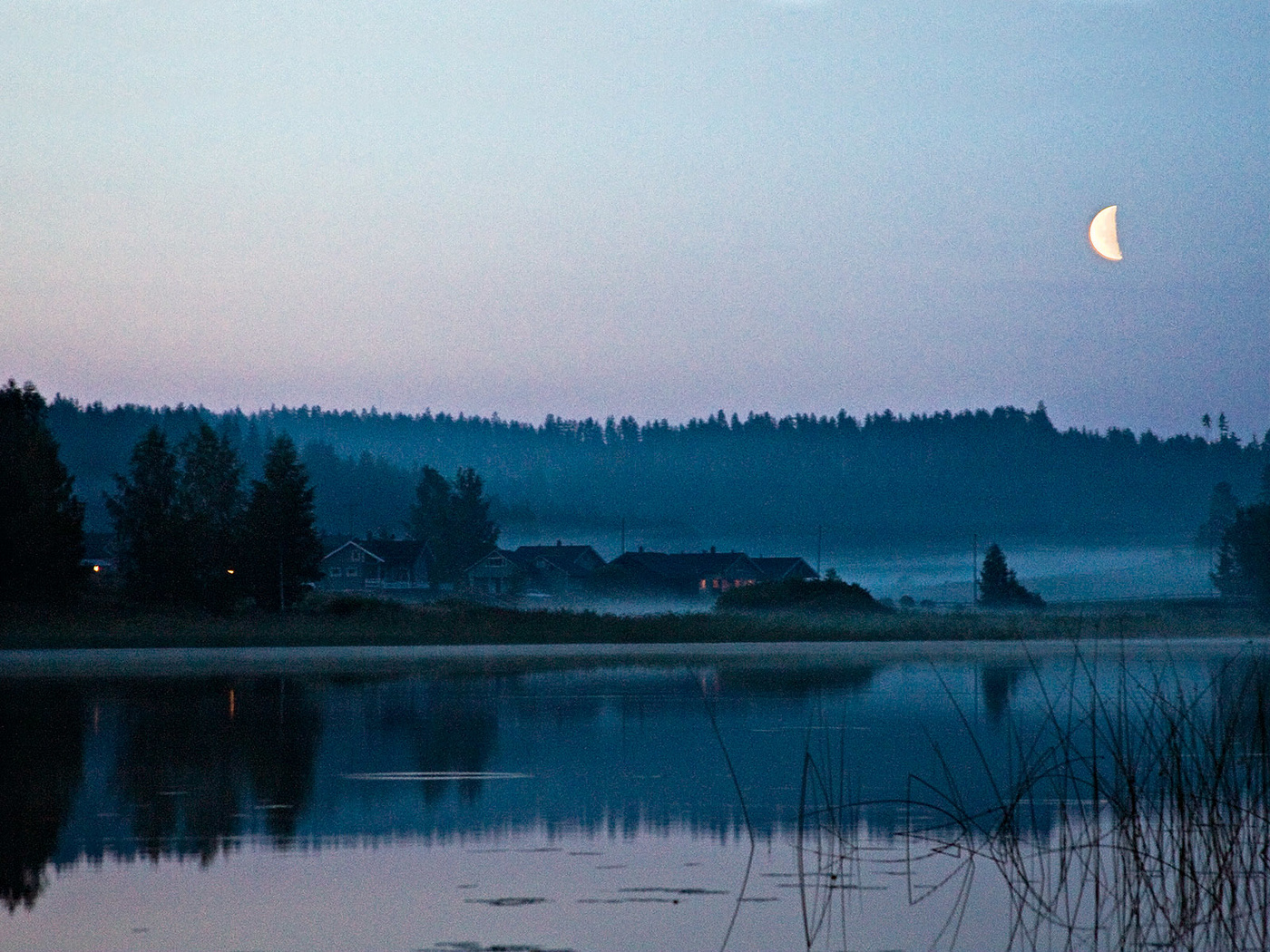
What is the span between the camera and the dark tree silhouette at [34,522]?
64000 millimetres

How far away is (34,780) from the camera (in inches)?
725

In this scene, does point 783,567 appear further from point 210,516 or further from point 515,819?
point 515,819

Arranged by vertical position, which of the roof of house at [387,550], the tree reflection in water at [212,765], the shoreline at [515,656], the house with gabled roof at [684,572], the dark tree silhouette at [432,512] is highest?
the dark tree silhouette at [432,512]

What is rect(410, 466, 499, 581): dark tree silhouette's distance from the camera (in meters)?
133

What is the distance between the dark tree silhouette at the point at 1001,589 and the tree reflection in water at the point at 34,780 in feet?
285

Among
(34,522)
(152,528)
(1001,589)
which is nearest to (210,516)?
(152,528)

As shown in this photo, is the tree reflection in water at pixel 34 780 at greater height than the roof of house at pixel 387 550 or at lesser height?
lesser

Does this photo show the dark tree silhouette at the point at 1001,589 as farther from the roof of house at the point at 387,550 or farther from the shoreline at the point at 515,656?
the roof of house at the point at 387,550

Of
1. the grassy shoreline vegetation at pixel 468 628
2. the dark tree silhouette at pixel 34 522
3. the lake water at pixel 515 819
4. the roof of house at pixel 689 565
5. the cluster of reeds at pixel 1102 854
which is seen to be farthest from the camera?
the roof of house at pixel 689 565

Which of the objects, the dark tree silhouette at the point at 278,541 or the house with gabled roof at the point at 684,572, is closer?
the dark tree silhouette at the point at 278,541

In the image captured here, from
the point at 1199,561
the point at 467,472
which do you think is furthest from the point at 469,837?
the point at 1199,561

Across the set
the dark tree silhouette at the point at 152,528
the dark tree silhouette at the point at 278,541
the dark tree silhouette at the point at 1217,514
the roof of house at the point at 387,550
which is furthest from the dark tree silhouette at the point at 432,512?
the dark tree silhouette at the point at 1217,514

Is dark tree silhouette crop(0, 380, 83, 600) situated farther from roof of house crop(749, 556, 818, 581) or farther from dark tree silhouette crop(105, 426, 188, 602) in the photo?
roof of house crop(749, 556, 818, 581)

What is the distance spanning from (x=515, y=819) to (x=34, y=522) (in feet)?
178
